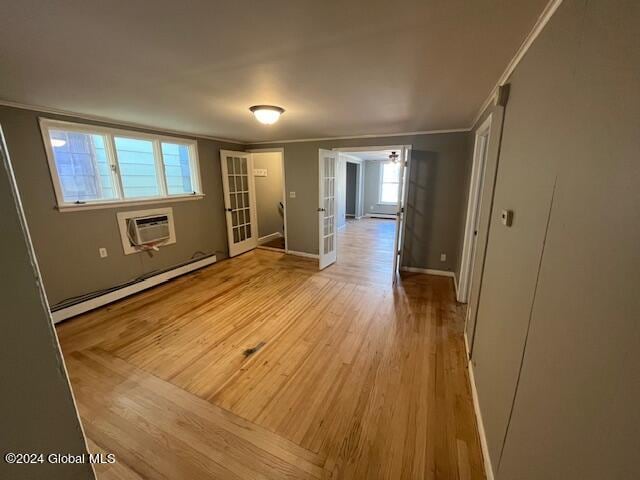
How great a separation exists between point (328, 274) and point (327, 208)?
3.73 ft

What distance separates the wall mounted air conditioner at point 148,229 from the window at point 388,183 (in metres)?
7.29

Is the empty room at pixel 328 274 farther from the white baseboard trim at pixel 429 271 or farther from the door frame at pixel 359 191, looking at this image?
the door frame at pixel 359 191

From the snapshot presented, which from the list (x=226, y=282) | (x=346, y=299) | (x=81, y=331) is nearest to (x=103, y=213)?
(x=81, y=331)

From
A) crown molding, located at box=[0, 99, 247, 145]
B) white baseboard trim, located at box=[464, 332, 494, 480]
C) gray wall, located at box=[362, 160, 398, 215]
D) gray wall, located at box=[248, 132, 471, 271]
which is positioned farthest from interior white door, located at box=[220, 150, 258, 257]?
gray wall, located at box=[362, 160, 398, 215]

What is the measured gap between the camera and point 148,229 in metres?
3.57

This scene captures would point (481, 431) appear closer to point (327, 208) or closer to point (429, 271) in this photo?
point (429, 271)

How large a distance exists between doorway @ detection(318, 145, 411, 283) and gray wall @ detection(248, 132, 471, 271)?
0.78 feet

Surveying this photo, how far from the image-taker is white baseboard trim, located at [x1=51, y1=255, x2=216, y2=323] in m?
2.86

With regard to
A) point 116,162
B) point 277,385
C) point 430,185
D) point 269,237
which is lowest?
point 277,385

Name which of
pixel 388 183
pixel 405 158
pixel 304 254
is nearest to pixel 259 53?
pixel 405 158

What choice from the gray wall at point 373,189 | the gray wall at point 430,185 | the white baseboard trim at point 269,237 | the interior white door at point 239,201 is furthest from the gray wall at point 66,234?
the gray wall at point 373,189

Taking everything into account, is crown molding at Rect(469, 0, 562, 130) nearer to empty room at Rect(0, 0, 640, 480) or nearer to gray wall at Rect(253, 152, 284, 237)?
empty room at Rect(0, 0, 640, 480)

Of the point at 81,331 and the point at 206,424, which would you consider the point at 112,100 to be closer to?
the point at 81,331

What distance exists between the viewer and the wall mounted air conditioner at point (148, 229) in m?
3.43
